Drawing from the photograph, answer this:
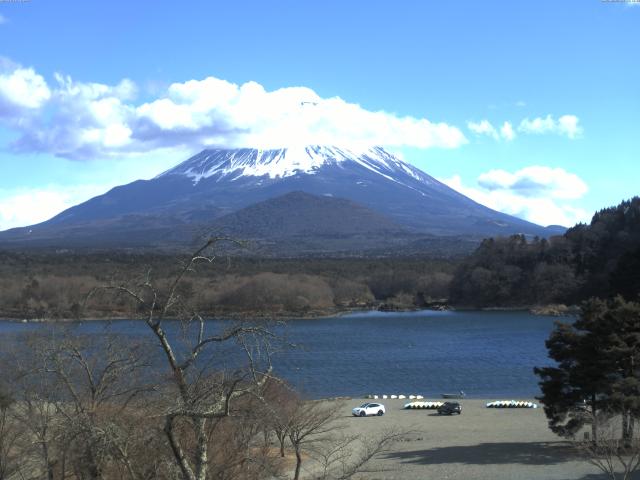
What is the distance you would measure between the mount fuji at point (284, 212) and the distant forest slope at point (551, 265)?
43474 millimetres

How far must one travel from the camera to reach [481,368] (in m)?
33.8

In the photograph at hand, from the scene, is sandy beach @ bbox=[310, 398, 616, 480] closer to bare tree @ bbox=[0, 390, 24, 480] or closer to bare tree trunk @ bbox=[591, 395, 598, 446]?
bare tree trunk @ bbox=[591, 395, 598, 446]

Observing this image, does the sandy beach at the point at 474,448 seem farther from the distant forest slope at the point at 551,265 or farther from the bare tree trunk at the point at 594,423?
the distant forest slope at the point at 551,265

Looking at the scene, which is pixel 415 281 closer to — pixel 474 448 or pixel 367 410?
pixel 367 410

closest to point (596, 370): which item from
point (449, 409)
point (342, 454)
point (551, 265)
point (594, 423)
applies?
point (594, 423)

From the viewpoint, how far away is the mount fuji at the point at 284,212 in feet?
432

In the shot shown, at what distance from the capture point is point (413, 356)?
3812 centimetres

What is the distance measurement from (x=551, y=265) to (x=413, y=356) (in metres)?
32.6

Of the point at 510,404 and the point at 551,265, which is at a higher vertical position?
the point at 551,265

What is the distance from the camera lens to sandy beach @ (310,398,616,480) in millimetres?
14070

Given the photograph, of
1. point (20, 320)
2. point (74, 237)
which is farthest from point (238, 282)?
point (74, 237)

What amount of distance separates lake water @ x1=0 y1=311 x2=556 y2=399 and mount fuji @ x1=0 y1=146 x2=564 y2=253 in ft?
192

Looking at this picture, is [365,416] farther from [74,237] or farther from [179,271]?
[74,237]

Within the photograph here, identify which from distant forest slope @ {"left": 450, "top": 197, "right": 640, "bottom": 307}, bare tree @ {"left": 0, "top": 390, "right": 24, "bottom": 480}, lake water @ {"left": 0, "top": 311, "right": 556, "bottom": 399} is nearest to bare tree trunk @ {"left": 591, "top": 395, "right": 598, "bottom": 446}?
lake water @ {"left": 0, "top": 311, "right": 556, "bottom": 399}
